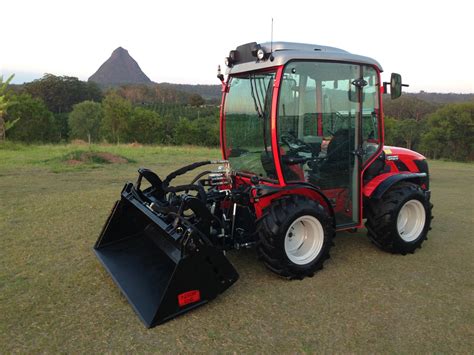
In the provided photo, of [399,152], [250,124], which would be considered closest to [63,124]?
[250,124]

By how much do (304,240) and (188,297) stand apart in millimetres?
1478

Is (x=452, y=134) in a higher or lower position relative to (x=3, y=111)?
lower

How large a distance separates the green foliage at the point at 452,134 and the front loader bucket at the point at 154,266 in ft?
155

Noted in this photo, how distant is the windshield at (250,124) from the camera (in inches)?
161

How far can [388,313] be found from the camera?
334 centimetres

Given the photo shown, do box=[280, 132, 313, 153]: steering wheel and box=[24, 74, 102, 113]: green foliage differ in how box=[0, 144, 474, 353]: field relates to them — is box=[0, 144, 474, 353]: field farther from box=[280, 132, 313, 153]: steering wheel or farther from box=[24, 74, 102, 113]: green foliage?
box=[24, 74, 102, 113]: green foliage

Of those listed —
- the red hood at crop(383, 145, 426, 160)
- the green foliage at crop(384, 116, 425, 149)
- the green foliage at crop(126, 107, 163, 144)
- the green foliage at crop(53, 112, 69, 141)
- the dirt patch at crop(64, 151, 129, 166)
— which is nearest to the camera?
the red hood at crop(383, 145, 426, 160)

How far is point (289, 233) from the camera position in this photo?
13.2ft

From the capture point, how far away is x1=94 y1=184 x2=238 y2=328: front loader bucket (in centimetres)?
313

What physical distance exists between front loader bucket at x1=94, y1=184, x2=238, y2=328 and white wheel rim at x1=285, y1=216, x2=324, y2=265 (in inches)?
34.0

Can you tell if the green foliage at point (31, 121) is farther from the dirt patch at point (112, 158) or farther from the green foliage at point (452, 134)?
the green foliage at point (452, 134)

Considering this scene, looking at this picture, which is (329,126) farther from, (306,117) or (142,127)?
(142,127)

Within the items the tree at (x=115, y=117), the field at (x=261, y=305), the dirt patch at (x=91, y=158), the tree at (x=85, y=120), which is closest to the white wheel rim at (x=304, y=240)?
the field at (x=261, y=305)

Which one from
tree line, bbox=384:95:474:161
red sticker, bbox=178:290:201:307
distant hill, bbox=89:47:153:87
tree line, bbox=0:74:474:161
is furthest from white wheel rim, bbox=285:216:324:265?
distant hill, bbox=89:47:153:87
